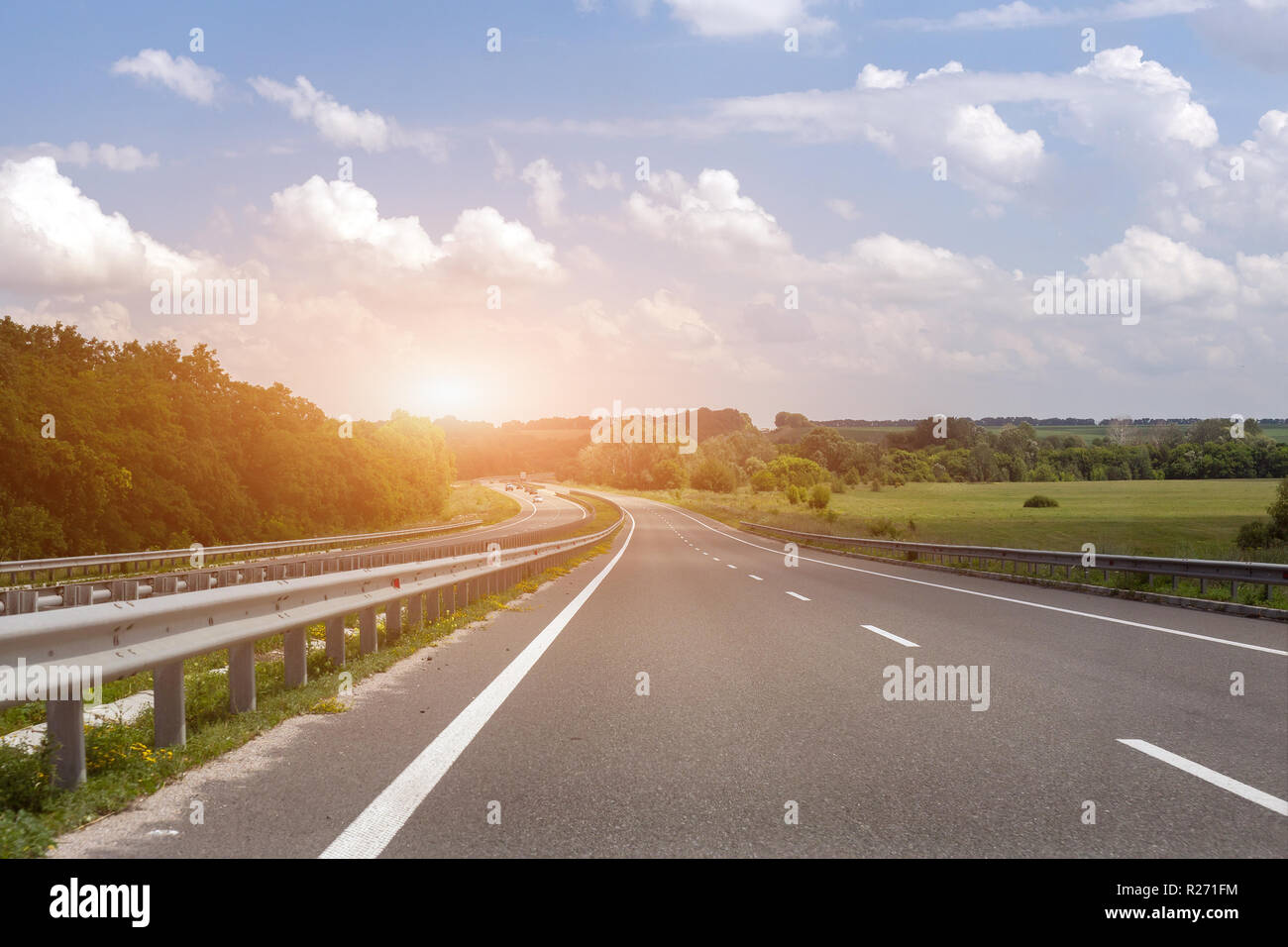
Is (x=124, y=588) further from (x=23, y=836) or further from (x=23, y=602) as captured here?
(x=23, y=836)

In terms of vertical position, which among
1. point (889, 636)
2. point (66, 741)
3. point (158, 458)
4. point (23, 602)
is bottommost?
point (889, 636)

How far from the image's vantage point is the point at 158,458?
43.5 metres

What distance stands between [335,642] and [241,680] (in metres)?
1.96

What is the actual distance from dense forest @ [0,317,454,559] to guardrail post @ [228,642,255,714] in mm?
30621

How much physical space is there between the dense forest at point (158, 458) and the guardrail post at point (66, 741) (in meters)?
32.2

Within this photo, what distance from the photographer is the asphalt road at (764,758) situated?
4133 millimetres

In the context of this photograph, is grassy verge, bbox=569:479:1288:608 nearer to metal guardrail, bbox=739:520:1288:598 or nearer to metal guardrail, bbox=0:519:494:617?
metal guardrail, bbox=739:520:1288:598

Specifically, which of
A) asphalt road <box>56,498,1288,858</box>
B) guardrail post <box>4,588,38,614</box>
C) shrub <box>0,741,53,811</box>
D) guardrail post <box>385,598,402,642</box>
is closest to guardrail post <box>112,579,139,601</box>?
guardrail post <box>4,588,38,614</box>

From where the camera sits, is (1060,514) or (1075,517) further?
(1060,514)

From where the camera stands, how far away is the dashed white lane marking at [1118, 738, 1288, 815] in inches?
182

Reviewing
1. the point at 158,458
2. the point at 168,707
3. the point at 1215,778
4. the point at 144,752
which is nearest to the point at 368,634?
the point at 168,707

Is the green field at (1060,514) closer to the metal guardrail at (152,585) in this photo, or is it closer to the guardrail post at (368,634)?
the guardrail post at (368,634)

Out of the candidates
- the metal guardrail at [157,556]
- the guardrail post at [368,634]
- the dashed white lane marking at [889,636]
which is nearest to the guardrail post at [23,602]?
the guardrail post at [368,634]
